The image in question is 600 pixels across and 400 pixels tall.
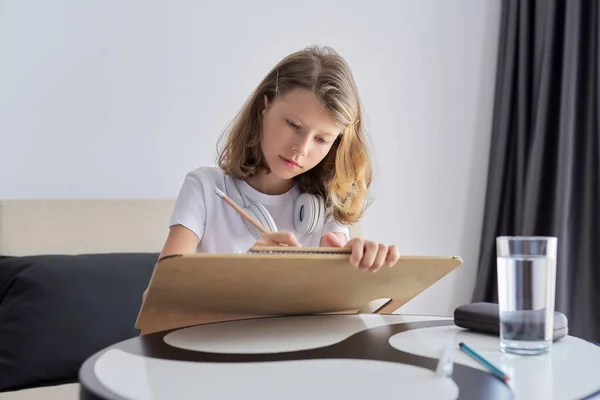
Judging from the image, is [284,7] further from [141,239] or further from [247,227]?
[247,227]

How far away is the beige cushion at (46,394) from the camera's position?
139 cm

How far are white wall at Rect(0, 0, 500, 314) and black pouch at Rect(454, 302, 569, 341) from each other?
126 cm

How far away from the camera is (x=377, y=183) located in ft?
8.18

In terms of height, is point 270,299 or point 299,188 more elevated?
point 299,188

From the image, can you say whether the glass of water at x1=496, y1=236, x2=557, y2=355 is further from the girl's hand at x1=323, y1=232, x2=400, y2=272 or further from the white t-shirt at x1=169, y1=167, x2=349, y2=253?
the white t-shirt at x1=169, y1=167, x2=349, y2=253

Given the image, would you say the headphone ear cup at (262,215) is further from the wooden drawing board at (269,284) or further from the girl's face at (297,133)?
the wooden drawing board at (269,284)

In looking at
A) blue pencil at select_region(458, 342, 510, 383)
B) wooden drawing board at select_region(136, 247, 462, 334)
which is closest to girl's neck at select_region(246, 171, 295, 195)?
wooden drawing board at select_region(136, 247, 462, 334)

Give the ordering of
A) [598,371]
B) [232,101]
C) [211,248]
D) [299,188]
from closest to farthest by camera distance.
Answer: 1. [598,371]
2. [211,248]
3. [299,188]
4. [232,101]

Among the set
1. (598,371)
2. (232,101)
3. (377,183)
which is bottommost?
(598,371)

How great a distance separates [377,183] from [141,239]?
0.92 metres

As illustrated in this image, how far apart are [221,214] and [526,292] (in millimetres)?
811

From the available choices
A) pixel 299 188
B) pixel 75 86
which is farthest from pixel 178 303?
pixel 75 86

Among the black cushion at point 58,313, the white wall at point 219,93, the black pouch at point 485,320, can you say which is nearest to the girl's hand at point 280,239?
the black pouch at point 485,320

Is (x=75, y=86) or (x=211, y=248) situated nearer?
(x=211, y=248)
